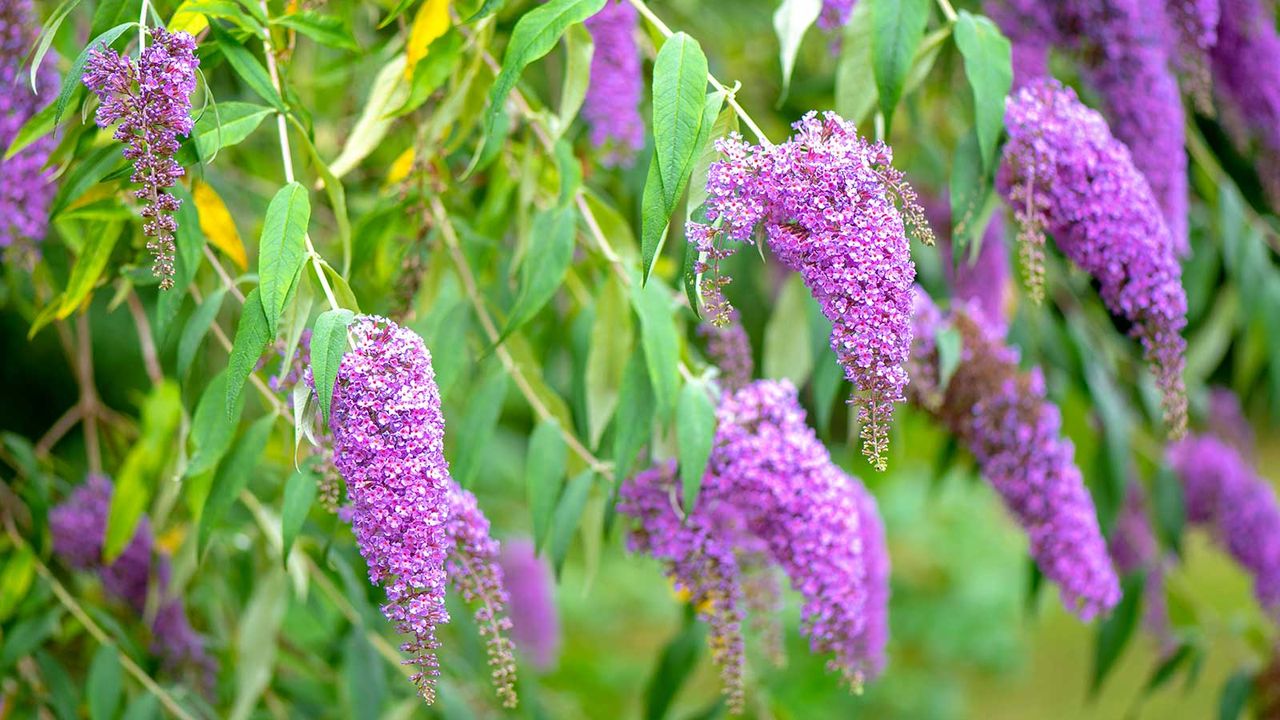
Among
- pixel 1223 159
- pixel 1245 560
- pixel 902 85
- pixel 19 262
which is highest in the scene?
pixel 902 85

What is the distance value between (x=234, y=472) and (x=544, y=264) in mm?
517

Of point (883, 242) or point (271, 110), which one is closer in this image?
A: point (883, 242)

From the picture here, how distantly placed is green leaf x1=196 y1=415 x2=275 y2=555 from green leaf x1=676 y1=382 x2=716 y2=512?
0.57 metres

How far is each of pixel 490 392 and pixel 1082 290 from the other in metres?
1.71

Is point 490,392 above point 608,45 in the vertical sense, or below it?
below

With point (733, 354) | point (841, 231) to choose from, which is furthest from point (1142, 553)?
point (841, 231)

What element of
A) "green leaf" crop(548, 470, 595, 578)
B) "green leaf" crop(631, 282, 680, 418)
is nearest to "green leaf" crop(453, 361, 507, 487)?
"green leaf" crop(548, 470, 595, 578)

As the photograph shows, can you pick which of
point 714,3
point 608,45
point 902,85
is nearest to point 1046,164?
point 902,85

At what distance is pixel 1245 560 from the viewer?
296 cm

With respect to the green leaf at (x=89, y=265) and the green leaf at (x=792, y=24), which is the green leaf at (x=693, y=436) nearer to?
the green leaf at (x=792, y=24)

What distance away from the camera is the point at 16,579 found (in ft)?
7.30

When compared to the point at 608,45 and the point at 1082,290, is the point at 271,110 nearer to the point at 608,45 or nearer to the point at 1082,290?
the point at 608,45

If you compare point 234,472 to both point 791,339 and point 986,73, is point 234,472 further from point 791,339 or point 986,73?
point 986,73

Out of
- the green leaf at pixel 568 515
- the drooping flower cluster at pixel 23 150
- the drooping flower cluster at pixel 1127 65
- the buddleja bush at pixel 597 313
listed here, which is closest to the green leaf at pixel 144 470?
the buddleja bush at pixel 597 313
